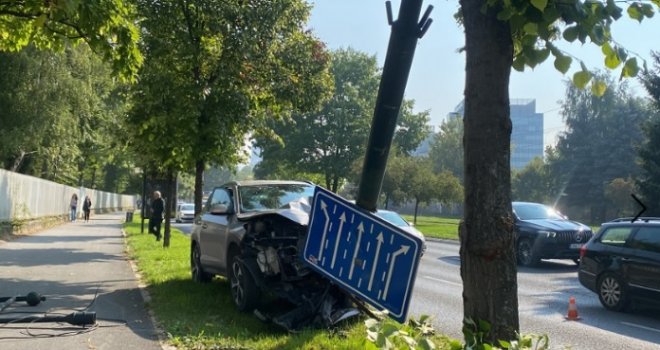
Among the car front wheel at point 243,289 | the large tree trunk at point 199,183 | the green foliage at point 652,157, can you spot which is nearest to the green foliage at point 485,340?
the car front wheel at point 243,289

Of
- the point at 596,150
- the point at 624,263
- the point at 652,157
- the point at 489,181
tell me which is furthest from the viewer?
the point at 596,150

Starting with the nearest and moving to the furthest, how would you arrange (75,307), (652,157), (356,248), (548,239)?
1. (356,248)
2. (75,307)
3. (548,239)
4. (652,157)

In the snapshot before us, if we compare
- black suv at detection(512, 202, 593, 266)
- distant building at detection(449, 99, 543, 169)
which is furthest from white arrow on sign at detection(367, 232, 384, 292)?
distant building at detection(449, 99, 543, 169)

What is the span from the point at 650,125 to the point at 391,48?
110 feet

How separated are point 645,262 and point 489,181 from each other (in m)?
7.50

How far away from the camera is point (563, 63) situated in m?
3.79

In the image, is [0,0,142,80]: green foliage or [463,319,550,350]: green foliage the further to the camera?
[0,0,142,80]: green foliage

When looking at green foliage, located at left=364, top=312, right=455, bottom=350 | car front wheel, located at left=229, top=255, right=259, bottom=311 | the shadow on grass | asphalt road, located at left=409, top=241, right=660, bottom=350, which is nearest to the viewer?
green foliage, located at left=364, top=312, right=455, bottom=350

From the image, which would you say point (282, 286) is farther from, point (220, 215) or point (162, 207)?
point (162, 207)

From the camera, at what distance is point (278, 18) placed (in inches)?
579

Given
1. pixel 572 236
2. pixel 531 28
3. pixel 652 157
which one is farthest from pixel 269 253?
pixel 652 157

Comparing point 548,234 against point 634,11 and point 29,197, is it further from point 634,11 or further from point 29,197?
point 29,197

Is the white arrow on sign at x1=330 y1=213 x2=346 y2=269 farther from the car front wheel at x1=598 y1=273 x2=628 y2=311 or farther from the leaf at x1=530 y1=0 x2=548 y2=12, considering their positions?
the car front wheel at x1=598 y1=273 x2=628 y2=311

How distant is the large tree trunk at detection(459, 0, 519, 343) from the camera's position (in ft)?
11.8
